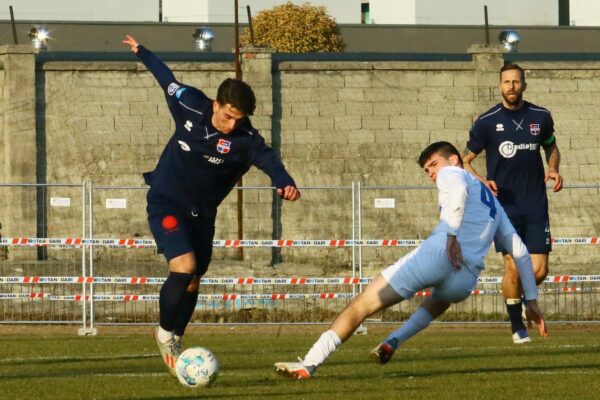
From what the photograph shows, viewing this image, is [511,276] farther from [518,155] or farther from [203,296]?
[203,296]

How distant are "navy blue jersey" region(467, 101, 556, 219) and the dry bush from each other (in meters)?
32.8

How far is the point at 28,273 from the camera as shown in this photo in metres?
22.0

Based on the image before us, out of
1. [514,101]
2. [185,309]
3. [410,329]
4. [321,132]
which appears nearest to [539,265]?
[514,101]

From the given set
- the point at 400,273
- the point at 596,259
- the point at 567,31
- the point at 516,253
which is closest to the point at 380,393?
the point at 400,273

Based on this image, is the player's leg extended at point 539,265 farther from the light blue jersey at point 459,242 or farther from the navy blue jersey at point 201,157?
the navy blue jersey at point 201,157

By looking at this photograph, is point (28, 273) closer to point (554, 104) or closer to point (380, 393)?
point (554, 104)

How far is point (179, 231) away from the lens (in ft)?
35.3

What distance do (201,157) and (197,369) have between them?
1612 mm

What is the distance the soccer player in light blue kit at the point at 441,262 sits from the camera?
9914 mm

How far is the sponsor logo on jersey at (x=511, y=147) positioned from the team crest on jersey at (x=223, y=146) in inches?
144

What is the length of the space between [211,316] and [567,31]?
2924cm

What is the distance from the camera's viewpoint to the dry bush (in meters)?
46.4

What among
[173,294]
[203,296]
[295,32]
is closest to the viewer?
[173,294]

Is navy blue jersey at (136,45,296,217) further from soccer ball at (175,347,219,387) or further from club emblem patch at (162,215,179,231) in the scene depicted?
soccer ball at (175,347,219,387)
